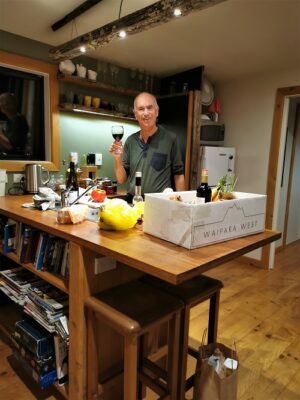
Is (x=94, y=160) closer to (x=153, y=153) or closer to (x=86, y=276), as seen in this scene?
(x=153, y=153)

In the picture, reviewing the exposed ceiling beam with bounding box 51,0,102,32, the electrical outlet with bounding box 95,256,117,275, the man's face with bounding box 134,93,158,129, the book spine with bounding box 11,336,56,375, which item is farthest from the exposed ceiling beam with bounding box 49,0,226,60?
the book spine with bounding box 11,336,56,375

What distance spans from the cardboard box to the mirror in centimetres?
214

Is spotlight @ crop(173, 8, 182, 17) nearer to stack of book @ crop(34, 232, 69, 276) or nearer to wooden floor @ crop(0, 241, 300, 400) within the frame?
stack of book @ crop(34, 232, 69, 276)

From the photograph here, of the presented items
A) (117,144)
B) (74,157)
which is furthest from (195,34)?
(74,157)

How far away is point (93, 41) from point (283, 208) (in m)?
3.62

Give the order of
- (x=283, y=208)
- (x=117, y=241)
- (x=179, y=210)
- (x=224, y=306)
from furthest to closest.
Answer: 1. (x=283, y=208)
2. (x=224, y=306)
3. (x=117, y=241)
4. (x=179, y=210)

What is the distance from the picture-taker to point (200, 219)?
1089 mm

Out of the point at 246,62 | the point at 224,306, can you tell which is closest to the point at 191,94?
the point at 246,62

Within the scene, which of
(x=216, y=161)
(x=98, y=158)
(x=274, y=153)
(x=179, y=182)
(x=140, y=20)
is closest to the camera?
→ (x=140, y=20)

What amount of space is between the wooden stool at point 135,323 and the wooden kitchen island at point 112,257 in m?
0.05

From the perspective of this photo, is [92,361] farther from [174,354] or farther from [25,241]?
[25,241]

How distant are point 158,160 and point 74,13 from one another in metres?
1.29

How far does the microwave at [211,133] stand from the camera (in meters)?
3.87

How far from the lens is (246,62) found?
3.35 m
